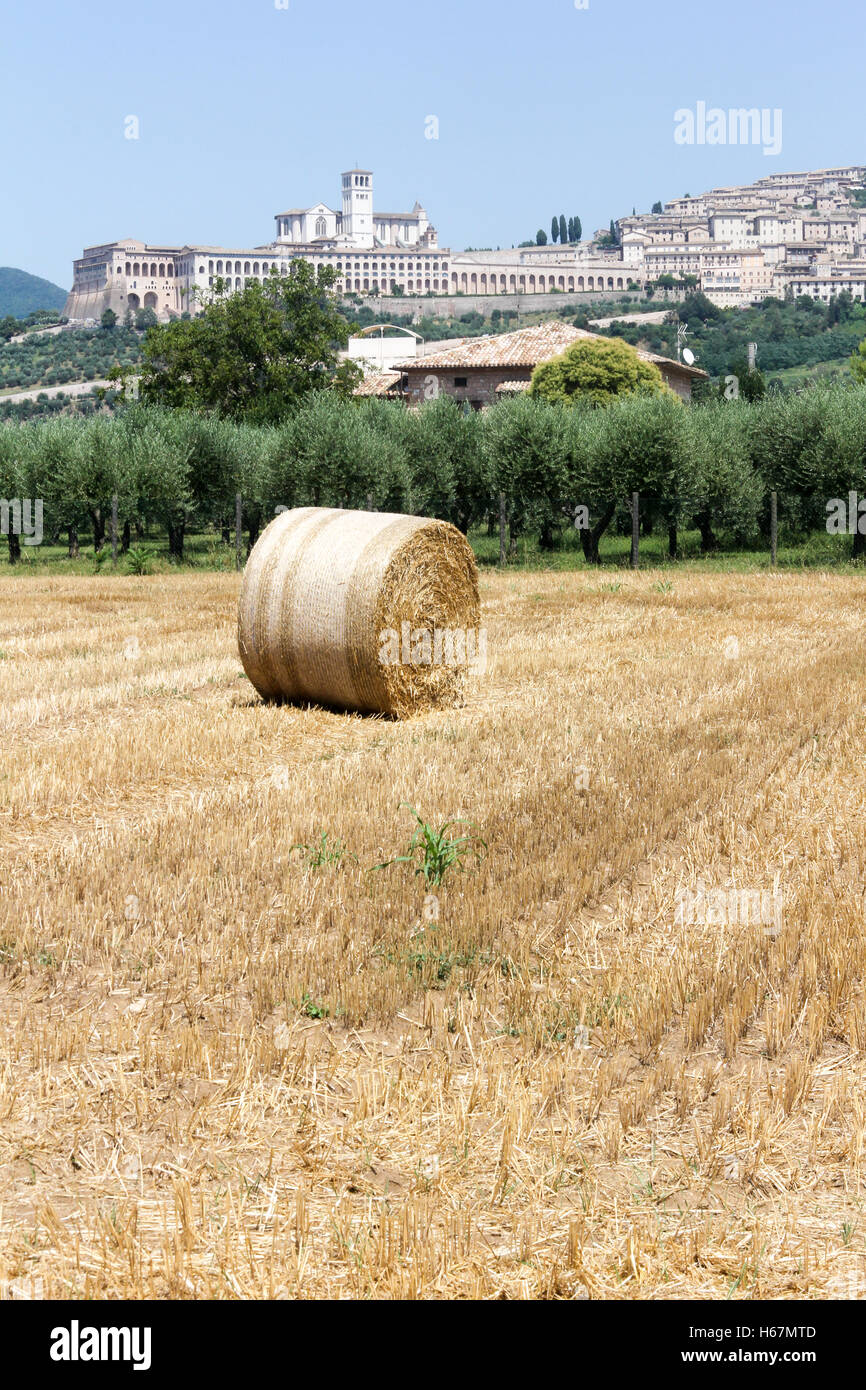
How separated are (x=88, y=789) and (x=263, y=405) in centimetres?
4749

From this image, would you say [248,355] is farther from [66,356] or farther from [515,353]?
[66,356]

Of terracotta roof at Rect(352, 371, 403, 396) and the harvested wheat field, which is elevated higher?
terracotta roof at Rect(352, 371, 403, 396)

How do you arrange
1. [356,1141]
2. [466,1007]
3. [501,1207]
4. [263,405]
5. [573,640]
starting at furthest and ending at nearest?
[263,405] → [573,640] → [466,1007] → [356,1141] → [501,1207]

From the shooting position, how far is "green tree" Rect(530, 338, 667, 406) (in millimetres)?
60719

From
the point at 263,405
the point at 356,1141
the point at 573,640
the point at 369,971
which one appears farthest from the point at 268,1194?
the point at 263,405

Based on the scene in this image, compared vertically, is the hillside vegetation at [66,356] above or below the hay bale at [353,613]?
above

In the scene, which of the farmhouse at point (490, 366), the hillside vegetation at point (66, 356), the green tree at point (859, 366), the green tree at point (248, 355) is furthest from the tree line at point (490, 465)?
the hillside vegetation at point (66, 356)

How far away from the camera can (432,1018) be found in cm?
547

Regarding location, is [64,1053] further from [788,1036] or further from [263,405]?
[263,405]

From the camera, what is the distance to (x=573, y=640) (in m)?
18.2

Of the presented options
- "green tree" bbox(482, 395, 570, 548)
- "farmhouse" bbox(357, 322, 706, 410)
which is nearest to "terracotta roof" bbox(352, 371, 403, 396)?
"farmhouse" bbox(357, 322, 706, 410)

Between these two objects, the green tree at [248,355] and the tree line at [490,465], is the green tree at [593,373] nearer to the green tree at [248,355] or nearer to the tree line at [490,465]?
the green tree at [248,355]

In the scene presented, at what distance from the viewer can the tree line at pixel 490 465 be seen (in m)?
33.5

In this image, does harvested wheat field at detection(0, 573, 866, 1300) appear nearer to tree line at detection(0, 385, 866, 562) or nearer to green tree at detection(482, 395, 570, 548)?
tree line at detection(0, 385, 866, 562)
